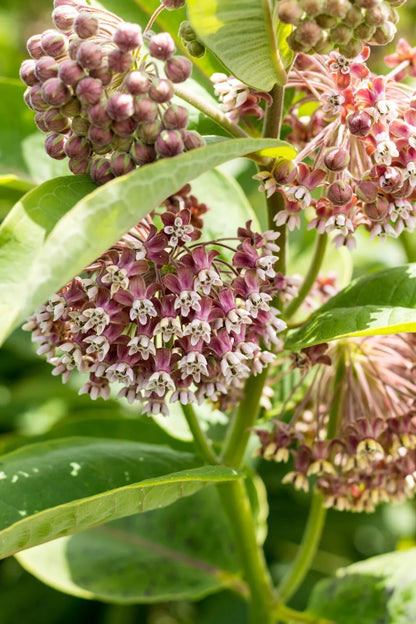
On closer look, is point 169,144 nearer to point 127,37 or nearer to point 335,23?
point 127,37

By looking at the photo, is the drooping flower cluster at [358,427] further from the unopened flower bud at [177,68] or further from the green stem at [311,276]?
the unopened flower bud at [177,68]

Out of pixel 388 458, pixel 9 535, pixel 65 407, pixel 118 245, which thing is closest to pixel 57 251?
pixel 118 245

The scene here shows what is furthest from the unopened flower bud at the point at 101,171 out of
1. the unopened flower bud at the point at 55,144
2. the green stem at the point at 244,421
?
the green stem at the point at 244,421

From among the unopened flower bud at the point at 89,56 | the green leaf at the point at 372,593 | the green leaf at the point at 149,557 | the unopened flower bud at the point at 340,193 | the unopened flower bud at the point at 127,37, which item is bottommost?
the green leaf at the point at 149,557

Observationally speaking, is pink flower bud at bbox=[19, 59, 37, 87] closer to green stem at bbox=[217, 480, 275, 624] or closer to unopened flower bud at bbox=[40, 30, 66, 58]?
unopened flower bud at bbox=[40, 30, 66, 58]

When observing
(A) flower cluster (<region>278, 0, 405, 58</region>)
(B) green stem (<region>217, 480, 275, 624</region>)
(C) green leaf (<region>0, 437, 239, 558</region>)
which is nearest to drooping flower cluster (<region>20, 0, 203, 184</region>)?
(A) flower cluster (<region>278, 0, 405, 58</region>)
